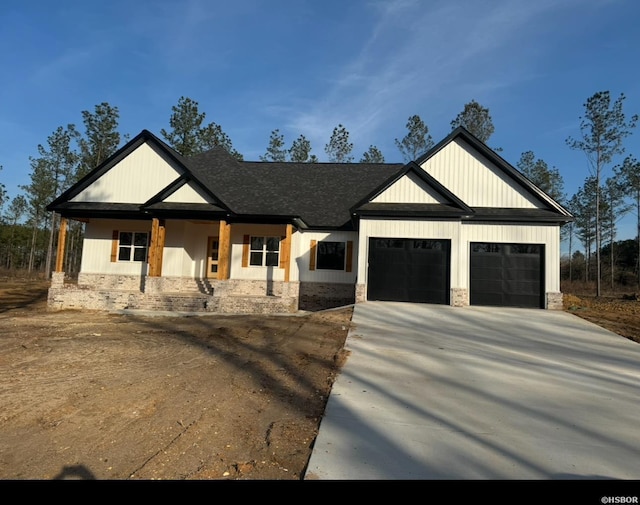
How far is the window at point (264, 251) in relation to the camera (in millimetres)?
18375

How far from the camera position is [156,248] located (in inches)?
637

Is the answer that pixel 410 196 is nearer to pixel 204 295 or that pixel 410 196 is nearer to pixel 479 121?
pixel 204 295

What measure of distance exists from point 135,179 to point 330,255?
9.78 metres

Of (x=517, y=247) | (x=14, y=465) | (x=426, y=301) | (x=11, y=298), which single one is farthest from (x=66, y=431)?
(x=11, y=298)

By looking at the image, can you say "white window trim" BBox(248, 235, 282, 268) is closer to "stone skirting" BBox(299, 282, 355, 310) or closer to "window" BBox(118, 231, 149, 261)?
"stone skirting" BBox(299, 282, 355, 310)

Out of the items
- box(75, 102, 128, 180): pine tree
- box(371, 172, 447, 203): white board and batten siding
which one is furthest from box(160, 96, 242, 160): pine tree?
box(371, 172, 447, 203): white board and batten siding

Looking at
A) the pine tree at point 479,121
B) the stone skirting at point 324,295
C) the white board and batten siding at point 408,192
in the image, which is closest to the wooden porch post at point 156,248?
the stone skirting at point 324,295

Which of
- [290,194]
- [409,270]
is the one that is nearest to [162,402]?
[409,270]

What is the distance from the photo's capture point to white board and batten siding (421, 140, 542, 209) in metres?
16.3

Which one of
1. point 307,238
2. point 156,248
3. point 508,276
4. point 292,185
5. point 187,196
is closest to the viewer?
point 508,276

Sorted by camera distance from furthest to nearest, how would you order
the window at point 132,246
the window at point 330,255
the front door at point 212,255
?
the front door at point 212,255
the window at point 330,255
the window at point 132,246

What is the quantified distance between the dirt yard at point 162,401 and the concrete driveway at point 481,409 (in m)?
0.52

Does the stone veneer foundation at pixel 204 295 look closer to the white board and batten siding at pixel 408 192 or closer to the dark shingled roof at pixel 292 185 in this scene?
the dark shingled roof at pixel 292 185
